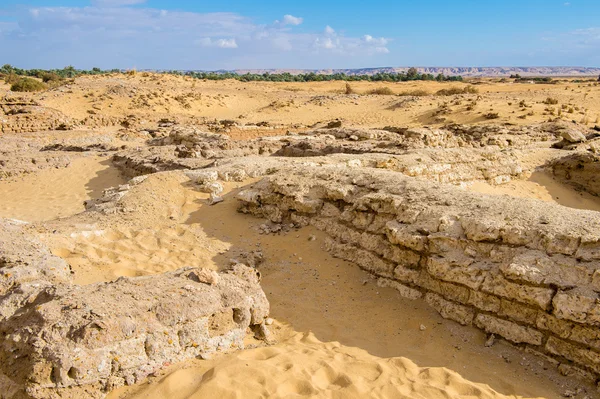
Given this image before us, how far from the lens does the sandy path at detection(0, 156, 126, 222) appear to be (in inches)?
424

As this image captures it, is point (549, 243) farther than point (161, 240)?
No

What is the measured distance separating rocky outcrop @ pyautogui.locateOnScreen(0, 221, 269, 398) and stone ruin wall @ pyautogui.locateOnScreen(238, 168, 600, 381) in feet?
6.48

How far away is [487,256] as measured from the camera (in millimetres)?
4875

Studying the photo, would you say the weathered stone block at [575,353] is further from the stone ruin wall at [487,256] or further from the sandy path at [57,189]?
the sandy path at [57,189]

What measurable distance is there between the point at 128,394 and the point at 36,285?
1517mm

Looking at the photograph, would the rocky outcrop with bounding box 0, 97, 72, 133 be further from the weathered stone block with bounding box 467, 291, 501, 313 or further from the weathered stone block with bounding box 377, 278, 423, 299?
the weathered stone block with bounding box 467, 291, 501, 313

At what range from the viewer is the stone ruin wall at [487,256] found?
4133 millimetres

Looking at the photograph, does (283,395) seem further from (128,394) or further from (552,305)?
(552,305)

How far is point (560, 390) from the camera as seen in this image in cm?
389

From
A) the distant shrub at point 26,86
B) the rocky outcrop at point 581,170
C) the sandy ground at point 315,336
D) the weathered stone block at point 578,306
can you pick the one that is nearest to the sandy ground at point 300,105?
the distant shrub at point 26,86

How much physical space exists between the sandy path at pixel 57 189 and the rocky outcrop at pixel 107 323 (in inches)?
266

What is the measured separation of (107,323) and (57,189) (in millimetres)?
10632

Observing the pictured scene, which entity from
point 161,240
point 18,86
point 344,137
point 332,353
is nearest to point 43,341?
point 332,353

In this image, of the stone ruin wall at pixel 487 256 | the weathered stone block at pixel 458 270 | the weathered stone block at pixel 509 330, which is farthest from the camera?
the weathered stone block at pixel 458 270
